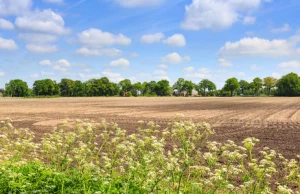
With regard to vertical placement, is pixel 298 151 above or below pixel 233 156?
below

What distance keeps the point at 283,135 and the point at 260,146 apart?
521 centimetres

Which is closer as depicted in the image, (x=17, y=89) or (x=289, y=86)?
(x=289, y=86)

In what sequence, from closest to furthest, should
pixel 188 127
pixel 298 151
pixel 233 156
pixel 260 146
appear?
1. pixel 233 156
2. pixel 188 127
3. pixel 298 151
4. pixel 260 146

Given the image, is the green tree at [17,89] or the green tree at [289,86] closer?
the green tree at [289,86]

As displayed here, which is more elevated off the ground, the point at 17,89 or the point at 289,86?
the point at 289,86

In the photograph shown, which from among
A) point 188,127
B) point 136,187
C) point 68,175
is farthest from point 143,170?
point 68,175

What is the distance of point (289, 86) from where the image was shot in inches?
7338

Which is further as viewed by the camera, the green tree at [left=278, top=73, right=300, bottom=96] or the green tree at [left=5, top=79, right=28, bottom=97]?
the green tree at [left=5, top=79, right=28, bottom=97]

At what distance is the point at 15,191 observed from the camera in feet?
21.5

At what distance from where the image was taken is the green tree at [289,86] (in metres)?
184

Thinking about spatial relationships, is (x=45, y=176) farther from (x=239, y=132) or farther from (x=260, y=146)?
(x=239, y=132)

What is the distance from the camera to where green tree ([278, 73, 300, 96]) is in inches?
7224

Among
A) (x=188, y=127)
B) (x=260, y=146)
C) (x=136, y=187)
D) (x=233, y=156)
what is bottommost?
(x=260, y=146)

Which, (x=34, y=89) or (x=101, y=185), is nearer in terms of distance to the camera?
(x=101, y=185)
